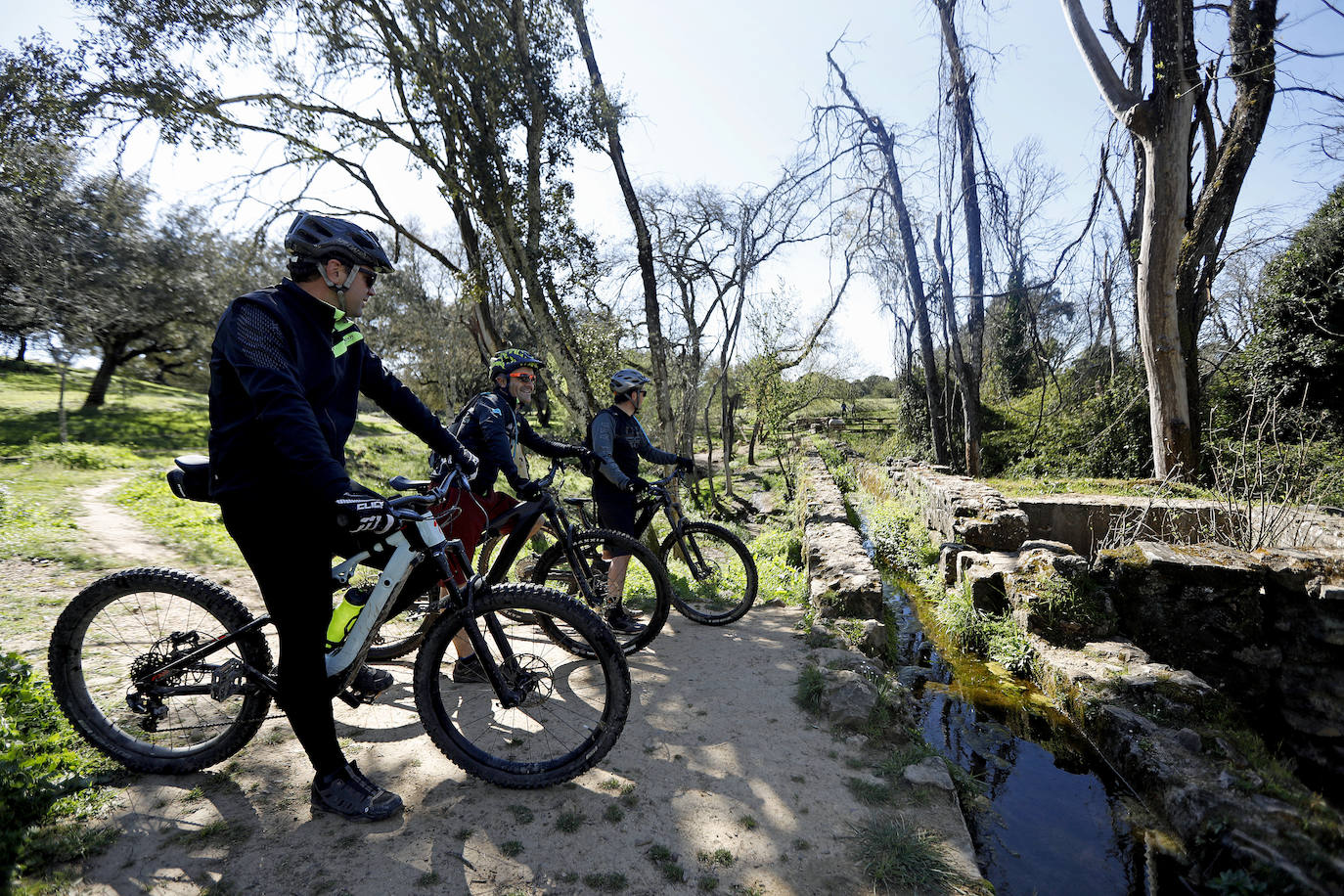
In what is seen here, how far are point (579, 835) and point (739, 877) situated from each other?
63cm

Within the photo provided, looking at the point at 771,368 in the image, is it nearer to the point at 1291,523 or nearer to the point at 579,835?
the point at 1291,523

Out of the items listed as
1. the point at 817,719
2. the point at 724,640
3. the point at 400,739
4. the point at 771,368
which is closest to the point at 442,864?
the point at 400,739

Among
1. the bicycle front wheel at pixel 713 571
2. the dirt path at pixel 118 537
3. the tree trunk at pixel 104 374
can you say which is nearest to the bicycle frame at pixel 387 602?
the bicycle front wheel at pixel 713 571

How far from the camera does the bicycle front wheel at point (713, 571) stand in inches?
197

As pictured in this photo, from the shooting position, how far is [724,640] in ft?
15.4

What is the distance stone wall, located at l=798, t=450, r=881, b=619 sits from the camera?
5.07 meters

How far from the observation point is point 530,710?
2971 mm

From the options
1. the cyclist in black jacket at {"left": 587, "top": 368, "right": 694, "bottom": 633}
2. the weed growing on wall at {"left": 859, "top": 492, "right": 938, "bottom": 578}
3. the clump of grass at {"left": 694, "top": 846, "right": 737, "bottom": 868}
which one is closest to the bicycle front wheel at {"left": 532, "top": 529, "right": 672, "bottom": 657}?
the cyclist in black jacket at {"left": 587, "top": 368, "right": 694, "bottom": 633}

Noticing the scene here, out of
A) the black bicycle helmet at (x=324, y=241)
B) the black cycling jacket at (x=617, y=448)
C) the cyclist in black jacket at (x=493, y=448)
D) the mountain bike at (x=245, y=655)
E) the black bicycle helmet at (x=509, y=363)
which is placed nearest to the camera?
the black bicycle helmet at (x=324, y=241)

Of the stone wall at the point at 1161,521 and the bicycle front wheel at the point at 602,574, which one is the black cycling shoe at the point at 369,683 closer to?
the bicycle front wheel at the point at 602,574

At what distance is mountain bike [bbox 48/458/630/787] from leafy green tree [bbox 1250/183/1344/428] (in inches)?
502

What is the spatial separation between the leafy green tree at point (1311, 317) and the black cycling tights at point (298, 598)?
44.4 ft

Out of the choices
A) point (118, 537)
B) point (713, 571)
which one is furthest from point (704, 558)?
point (118, 537)

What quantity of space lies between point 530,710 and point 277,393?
6.00 ft
